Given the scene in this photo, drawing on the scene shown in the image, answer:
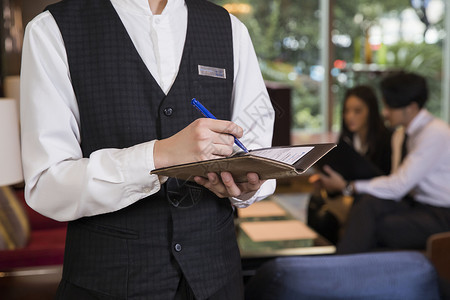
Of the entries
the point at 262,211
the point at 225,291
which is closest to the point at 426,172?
the point at 262,211

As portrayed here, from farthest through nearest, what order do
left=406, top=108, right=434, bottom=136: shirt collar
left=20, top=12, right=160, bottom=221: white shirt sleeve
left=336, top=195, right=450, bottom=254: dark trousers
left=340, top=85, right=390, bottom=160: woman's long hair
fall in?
1. left=340, top=85, right=390, bottom=160: woman's long hair
2. left=406, top=108, right=434, bottom=136: shirt collar
3. left=336, top=195, right=450, bottom=254: dark trousers
4. left=20, top=12, right=160, bottom=221: white shirt sleeve

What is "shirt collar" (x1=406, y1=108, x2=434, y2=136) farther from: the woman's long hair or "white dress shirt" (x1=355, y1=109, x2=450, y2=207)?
the woman's long hair

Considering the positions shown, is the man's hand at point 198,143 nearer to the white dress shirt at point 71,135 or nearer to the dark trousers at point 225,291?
the white dress shirt at point 71,135

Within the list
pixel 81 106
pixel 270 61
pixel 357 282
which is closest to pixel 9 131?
pixel 81 106

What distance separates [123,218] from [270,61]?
6.44 m

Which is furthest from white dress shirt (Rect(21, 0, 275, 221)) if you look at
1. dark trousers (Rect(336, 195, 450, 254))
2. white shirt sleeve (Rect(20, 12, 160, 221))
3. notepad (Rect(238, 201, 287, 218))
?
notepad (Rect(238, 201, 287, 218))

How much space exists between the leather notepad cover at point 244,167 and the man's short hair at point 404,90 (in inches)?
90.8

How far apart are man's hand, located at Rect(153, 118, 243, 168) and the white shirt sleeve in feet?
0.09

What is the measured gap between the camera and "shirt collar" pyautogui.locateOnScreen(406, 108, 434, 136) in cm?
295

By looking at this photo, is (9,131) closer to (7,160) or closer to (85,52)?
(7,160)

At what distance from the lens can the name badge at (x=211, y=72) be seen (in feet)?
3.33

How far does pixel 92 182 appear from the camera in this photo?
875 mm

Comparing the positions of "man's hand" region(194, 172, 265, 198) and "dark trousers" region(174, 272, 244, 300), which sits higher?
"man's hand" region(194, 172, 265, 198)

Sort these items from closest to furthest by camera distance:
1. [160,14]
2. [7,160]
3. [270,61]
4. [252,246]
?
[160,14]
[7,160]
[252,246]
[270,61]
